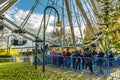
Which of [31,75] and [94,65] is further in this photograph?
[94,65]

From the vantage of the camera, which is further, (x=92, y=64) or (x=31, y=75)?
→ (x=92, y=64)

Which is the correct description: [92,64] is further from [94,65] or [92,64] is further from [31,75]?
[31,75]

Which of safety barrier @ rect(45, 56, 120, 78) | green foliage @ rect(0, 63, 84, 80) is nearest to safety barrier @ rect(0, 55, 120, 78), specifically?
safety barrier @ rect(45, 56, 120, 78)

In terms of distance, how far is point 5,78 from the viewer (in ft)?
38.5

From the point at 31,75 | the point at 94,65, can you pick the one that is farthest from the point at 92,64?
the point at 31,75

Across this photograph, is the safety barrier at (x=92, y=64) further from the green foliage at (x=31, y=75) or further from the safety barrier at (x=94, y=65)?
the green foliage at (x=31, y=75)

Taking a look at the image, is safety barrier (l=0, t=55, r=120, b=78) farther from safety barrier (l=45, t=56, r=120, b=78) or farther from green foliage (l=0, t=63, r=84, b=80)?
green foliage (l=0, t=63, r=84, b=80)

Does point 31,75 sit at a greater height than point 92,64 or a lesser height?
lesser

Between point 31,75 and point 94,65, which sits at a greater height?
point 94,65

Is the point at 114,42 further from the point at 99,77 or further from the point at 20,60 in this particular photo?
the point at 20,60

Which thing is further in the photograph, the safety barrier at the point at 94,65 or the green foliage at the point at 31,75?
the safety barrier at the point at 94,65

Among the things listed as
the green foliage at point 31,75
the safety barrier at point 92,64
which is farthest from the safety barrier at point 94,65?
the green foliage at point 31,75

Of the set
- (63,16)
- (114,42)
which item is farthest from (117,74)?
(63,16)

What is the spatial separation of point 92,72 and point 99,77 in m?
1.02
